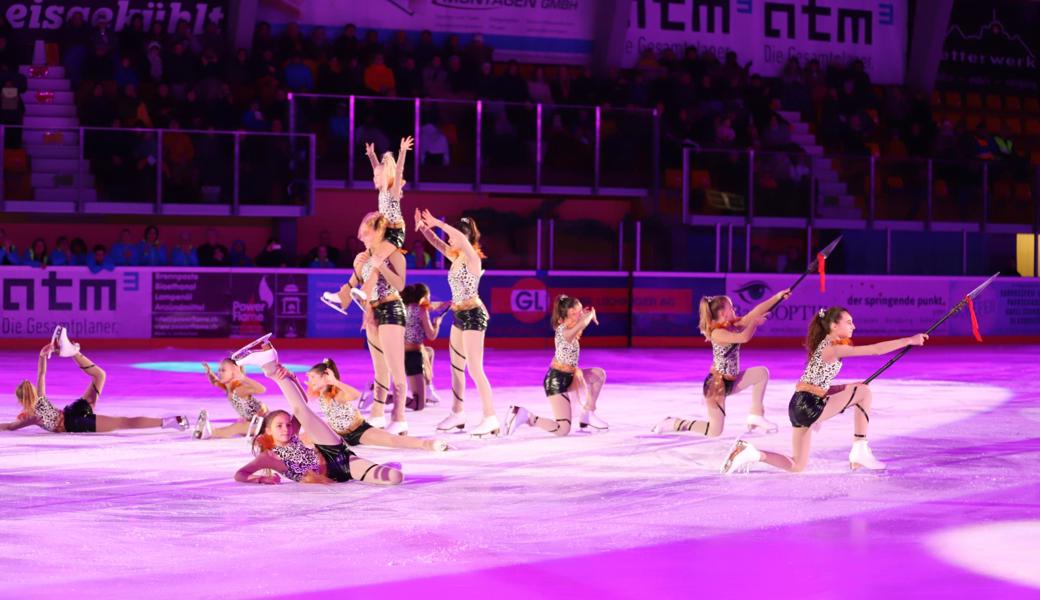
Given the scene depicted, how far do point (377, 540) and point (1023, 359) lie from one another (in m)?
14.2

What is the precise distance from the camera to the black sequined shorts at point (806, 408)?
7.64 meters

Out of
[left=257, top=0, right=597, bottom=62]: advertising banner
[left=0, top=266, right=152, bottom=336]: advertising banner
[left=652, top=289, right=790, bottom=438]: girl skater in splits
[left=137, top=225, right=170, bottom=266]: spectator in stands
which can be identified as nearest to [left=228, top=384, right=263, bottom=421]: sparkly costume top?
[left=652, top=289, right=790, bottom=438]: girl skater in splits

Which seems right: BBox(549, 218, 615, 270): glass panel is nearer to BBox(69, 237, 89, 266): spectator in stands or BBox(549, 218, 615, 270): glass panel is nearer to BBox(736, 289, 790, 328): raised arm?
BBox(69, 237, 89, 266): spectator in stands

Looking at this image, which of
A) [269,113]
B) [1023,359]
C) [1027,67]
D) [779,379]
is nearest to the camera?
[779,379]

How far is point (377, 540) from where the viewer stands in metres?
5.66

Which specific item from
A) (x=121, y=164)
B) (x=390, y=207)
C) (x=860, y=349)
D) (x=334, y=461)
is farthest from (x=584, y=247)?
(x=334, y=461)

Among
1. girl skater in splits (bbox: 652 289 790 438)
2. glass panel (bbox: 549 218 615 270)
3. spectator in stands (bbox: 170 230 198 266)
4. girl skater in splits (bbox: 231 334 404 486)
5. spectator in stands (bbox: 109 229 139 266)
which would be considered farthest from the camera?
glass panel (bbox: 549 218 615 270)

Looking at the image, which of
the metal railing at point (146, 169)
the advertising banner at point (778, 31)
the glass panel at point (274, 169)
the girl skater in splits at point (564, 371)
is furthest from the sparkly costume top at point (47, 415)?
the advertising banner at point (778, 31)

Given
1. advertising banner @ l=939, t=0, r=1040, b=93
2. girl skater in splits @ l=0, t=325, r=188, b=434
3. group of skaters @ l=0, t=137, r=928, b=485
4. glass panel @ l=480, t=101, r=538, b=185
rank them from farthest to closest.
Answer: advertising banner @ l=939, t=0, r=1040, b=93 → glass panel @ l=480, t=101, r=538, b=185 → girl skater in splits @ l=0, t=325, r=188, b=434 → group of skaters @ l=0, t=137, r=928, b=485

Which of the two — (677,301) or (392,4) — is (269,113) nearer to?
(392,4)

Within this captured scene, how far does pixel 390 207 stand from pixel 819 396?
11.3 ft

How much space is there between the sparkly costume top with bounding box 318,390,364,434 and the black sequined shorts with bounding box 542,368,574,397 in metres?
1.81

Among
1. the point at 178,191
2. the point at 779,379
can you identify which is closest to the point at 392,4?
the point at 178,191

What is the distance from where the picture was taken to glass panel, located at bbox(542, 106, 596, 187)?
20266 millimetres
